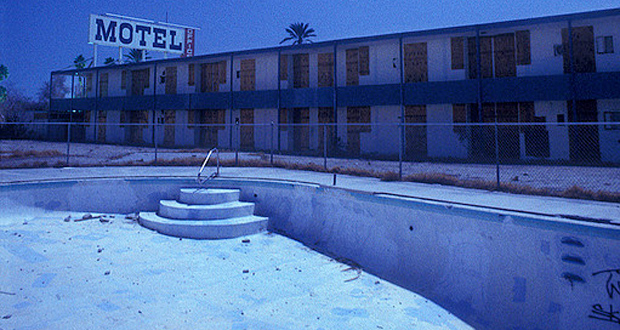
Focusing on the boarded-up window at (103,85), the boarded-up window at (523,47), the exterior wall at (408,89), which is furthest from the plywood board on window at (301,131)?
the boarded-up window at (103,85)

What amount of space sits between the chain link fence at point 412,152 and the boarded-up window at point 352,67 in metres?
3.48

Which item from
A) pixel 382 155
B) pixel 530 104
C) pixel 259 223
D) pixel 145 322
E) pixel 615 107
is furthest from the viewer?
pixel 382 155

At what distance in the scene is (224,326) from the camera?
172 inches

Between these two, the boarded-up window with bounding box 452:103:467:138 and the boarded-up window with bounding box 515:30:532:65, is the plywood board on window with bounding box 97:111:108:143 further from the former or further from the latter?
the boarded-up window with bounding box 515:30:532:65

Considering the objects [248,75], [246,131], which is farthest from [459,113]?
[248,75]

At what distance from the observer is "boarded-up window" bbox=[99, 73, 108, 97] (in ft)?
123

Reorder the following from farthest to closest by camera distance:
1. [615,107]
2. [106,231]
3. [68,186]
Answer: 1. [615,107]
2. [68,186]
3. [106,231]

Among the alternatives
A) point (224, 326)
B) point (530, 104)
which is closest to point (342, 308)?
point (224, 326)

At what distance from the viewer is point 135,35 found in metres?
39.8

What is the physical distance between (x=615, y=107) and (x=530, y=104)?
13.0 ft

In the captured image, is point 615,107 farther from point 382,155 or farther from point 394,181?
point 394,181

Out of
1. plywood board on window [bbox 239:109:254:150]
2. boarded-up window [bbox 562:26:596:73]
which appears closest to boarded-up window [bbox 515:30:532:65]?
boarded-up window [bbox 562:26:596:73]

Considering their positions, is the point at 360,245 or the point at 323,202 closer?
the point at 360,245

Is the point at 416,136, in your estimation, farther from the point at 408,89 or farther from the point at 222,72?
the point at 222,72
